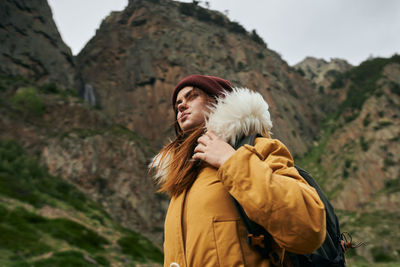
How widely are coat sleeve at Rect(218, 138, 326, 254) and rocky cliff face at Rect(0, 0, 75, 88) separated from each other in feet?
139

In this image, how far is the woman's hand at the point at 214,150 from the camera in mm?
1767

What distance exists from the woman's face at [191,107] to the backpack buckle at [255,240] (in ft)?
3.68

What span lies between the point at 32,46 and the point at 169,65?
2023 centimetres

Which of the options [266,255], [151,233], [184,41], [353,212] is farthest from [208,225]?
[184,41]

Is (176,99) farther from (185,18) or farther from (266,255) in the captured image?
(185,18)

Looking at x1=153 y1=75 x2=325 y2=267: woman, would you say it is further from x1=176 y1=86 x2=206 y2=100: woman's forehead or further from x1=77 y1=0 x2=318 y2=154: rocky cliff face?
x1=77 y1=0 x2=318 y2=154: rocky cliff face

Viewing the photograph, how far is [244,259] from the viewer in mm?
1640

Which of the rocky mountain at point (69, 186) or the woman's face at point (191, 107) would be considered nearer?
the woman's face at point (191, 107)

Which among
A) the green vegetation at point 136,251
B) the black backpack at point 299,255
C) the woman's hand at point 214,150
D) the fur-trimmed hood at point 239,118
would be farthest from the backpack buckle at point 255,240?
the green vegetation at point 136,251

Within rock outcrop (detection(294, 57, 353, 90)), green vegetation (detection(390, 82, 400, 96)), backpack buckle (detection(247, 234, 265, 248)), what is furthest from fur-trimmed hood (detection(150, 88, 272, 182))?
rock outcrop (detection(294, 57, 353, 90))

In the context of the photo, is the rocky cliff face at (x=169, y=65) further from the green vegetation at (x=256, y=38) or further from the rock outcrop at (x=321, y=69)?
the rock outcrop at (x=321, y=69)

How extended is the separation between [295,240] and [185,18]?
185ft

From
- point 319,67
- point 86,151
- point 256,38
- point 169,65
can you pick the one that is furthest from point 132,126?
point 319,67

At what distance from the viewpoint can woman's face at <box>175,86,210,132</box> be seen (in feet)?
8.15
